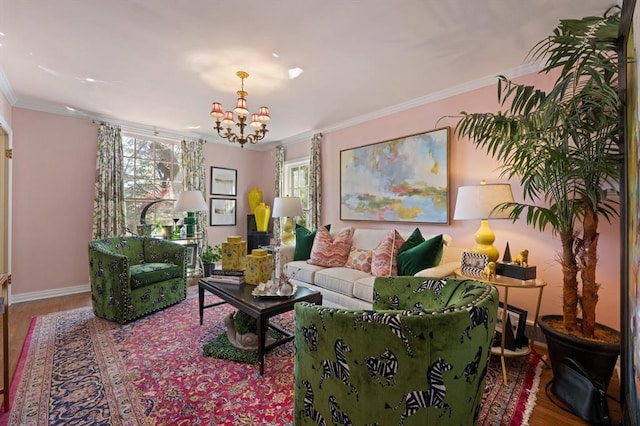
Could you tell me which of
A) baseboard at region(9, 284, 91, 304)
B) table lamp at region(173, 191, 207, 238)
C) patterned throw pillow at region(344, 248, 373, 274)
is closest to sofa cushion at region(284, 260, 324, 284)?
patterned throw pillow at region(344, 248, 373, 274)

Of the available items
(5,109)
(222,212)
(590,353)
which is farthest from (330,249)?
(5,109)

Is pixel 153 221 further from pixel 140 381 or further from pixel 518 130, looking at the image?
pixel 518 130

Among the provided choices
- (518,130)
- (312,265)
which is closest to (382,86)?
(518,130)

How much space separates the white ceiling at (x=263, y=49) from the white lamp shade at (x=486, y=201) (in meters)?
1.19

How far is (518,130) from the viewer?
205cm

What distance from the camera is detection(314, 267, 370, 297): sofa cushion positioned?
2896 millimetres

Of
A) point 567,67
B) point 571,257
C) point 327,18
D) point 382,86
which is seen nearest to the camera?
point 567,67

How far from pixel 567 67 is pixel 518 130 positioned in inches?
24.0

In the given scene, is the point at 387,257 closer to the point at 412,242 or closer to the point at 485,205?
the point at 412,242

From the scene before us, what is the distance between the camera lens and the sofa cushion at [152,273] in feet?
9.76

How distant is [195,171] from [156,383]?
3737mm

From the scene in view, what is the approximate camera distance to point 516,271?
2121 millimetres

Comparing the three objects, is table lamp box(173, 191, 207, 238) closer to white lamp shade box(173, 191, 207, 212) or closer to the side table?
white lamp shade box(173, 191, 207, 212)

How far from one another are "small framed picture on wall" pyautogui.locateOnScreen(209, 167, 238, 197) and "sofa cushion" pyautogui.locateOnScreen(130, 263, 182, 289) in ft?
7.29
